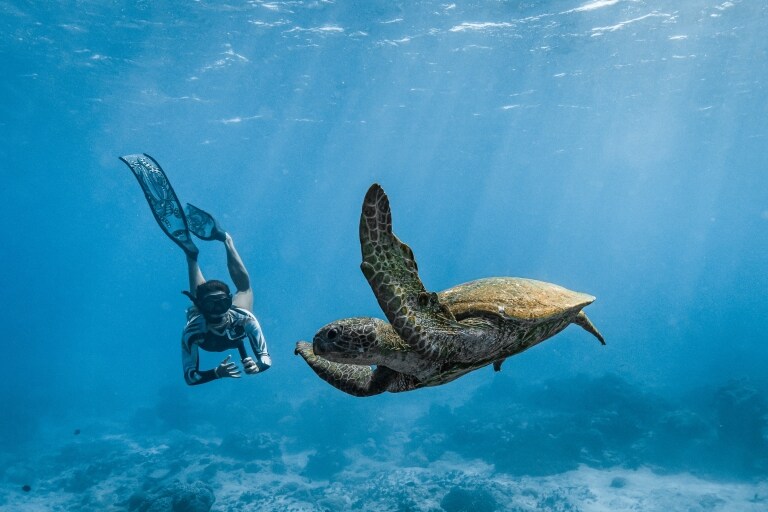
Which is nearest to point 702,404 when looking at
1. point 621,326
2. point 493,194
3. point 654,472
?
point 654,472

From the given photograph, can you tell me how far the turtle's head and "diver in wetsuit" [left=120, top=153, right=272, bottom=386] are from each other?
5795mm

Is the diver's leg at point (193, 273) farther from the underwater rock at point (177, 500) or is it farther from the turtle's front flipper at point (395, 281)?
the turtle's front flipper at point (395, 281)

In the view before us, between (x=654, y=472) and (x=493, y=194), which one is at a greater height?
(x=493, y=194)

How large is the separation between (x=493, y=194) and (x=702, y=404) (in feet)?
230

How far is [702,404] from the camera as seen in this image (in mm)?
19781

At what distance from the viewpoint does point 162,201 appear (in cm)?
1203

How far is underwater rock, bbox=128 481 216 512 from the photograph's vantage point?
12.3 m

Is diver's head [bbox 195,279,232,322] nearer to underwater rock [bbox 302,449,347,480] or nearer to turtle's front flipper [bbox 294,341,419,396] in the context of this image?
turtle's front flipper [bbox 294,341,419,396]

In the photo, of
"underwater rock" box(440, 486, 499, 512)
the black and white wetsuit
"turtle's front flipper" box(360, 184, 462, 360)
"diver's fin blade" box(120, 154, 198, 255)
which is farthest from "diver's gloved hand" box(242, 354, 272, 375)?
"underwater rock" box(440, 486, 499, 512)

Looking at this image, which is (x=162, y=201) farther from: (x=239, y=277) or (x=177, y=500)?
(x=177, y=500)

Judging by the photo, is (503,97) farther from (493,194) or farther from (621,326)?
(493,194)

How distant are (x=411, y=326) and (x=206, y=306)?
7217 millimetres

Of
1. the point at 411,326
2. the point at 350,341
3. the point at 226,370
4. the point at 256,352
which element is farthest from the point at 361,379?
the point at 256,352

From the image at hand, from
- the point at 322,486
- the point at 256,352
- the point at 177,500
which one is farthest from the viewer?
the point at 322,486
